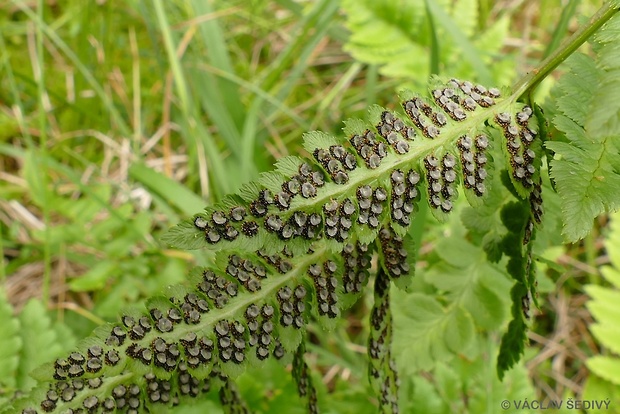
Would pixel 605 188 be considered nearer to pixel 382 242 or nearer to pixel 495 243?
pixel 495 243

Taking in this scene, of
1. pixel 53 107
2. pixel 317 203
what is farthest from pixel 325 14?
pixel 317 203

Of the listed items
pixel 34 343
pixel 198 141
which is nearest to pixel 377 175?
pixel 34 343

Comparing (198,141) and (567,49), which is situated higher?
(567,49)

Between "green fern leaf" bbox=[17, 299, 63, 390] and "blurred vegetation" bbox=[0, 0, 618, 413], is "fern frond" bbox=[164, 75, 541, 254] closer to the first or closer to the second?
"blurred vegetation" bbox=[0, 0, 618, 413]

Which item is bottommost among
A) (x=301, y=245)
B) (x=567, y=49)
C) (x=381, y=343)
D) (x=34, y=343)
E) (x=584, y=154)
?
(x=34, y=343)

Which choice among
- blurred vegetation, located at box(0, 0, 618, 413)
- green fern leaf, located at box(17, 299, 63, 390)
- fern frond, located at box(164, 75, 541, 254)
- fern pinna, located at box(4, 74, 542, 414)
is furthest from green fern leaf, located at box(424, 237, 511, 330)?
green fern leaf, located at box(17, 299, 63, 390)

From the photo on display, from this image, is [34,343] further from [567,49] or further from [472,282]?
[567,49]

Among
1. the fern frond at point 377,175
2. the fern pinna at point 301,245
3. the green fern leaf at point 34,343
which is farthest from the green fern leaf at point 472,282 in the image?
the green fern leaf at point 34,343
